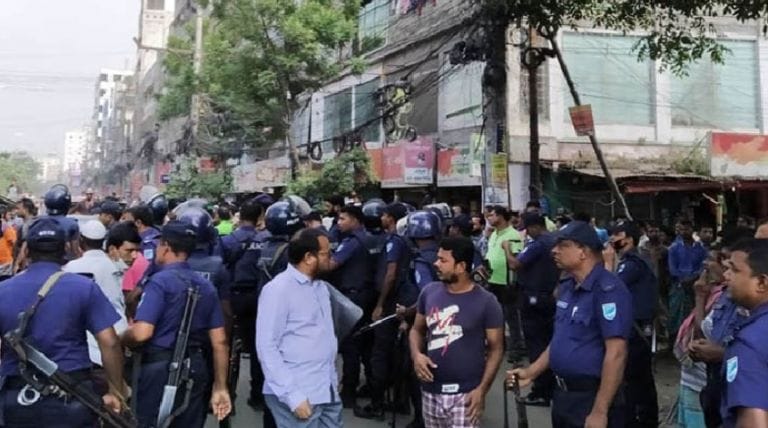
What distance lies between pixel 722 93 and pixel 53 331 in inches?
619

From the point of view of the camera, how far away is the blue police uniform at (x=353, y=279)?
20.7ft

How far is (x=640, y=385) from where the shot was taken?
511cm

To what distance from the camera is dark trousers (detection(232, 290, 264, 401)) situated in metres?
5.91

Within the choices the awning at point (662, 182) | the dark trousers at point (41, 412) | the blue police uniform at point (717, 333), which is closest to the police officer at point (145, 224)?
the dark trousers at point (41, 412)

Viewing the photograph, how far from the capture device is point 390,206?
6.73 meters

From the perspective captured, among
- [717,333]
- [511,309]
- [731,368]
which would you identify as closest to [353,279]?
[511,309]

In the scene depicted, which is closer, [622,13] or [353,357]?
[353,357]

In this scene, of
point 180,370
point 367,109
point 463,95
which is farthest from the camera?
point 367,109

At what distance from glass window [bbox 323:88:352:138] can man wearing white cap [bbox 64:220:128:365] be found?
619 inches

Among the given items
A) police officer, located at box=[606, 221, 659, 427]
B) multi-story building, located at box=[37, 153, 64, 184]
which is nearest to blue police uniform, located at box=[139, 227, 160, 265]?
police officer, located at box=[606, 221, 659, 427]

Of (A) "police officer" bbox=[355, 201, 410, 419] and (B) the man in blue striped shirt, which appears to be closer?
(B) the man in blue striped shirt

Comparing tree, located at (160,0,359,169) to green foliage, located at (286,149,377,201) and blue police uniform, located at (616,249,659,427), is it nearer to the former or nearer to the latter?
green foliage, located at (286,149,377,201)

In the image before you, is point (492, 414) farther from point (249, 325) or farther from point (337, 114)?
point (337, 114)

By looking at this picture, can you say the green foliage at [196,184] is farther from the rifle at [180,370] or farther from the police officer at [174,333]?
the rifle at [180,370]
